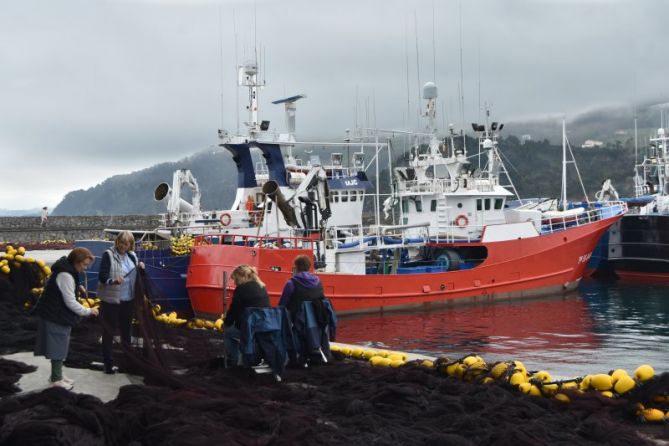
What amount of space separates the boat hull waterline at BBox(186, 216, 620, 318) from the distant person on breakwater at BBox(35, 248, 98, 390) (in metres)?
10.1

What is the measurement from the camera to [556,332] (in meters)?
17.2

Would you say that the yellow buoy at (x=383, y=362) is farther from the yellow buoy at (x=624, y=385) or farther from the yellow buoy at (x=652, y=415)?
the yellow buoy at (x=652, y=415)

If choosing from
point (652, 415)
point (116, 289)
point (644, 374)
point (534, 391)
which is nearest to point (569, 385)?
point (534, 391)

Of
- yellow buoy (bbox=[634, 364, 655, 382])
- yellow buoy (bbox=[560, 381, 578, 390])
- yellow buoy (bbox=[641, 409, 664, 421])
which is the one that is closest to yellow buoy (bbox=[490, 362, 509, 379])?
yellow buoy (bbox=[560, 381, 578, 390])

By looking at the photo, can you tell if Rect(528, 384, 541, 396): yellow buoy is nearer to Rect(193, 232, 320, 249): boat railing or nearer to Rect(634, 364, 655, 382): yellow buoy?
Rect(634, 364, 655, 382): yellow buoy

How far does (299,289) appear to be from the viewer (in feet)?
26.9

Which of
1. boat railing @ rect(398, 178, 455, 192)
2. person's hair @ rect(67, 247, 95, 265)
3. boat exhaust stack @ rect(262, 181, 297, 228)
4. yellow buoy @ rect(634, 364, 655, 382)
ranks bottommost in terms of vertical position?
yellow buoy @ rect(634, 364, 655, 382)

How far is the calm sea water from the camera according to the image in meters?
14.0

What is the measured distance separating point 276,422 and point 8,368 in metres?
2.96

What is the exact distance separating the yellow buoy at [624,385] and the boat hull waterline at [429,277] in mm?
10897

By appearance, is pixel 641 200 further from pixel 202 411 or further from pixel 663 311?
pixel 202 411

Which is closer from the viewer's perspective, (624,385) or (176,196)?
(624,385)

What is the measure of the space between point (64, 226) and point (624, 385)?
37845mm

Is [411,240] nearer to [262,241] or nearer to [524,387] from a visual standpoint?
[262,241]
